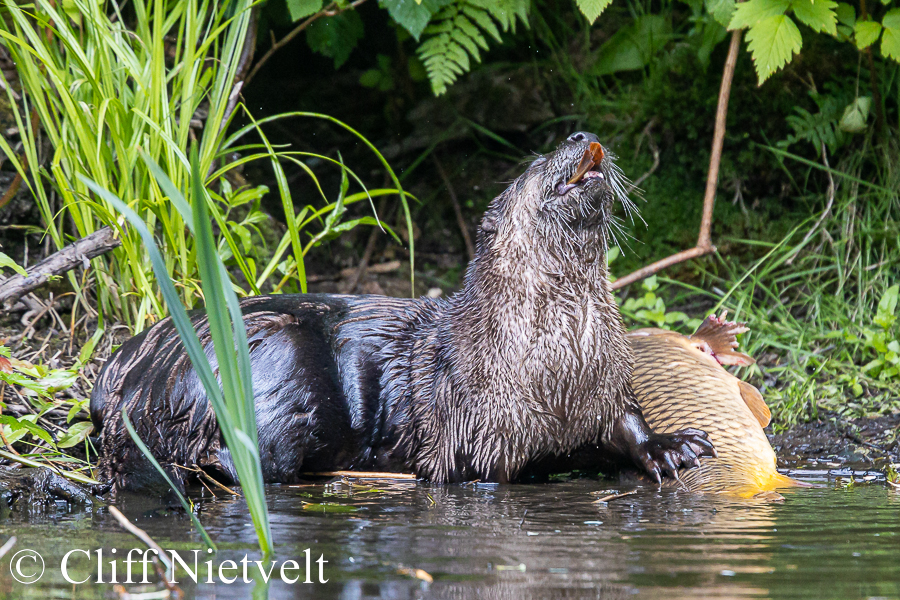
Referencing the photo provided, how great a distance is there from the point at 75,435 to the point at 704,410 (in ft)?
7.02

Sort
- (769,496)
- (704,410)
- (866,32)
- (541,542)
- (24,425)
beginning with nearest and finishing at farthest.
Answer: (541,542), (769,496), (24,425), (704,410), (866,32)

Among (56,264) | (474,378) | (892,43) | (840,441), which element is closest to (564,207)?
(474,378)

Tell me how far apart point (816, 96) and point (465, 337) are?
3032 millimetres

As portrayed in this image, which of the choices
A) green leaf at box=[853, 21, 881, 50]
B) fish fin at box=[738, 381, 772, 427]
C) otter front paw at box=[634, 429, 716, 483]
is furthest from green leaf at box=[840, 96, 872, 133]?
otter front paw at box=[634, 429, 716, 483]

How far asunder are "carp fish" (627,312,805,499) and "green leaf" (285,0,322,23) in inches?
86.6

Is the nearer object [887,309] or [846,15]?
[887,309]

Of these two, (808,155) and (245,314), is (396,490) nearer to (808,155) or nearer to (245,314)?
(245,314)

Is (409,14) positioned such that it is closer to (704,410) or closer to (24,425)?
(704,410)

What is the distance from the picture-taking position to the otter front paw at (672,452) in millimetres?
2953

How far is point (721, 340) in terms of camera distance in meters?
3.71

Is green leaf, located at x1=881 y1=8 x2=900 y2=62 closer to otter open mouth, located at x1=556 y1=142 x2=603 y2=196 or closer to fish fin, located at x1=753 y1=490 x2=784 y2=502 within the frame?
otter open mouth, located at x1=556 y1=142 x2=603 y2=196

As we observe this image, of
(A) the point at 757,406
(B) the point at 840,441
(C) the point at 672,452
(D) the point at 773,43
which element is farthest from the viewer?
(D) the point at 773,43

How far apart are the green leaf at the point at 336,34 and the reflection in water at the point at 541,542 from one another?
3453mm

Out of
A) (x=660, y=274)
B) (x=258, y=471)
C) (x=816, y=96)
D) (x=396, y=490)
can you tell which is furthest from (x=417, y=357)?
(x=816, y=96)
